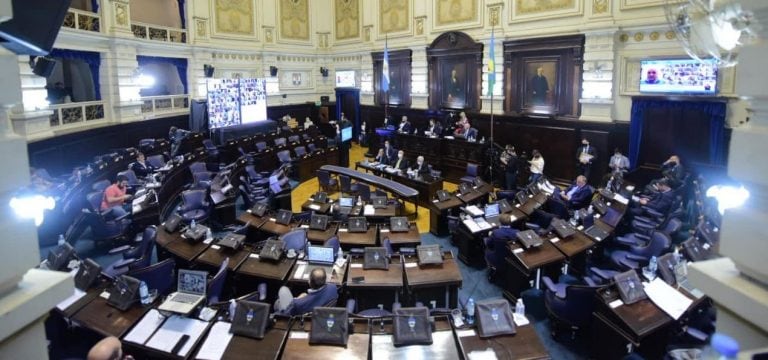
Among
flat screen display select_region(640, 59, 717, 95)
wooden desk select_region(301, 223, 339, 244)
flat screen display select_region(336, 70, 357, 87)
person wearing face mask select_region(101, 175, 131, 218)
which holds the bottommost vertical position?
wooden desk select_region(301, 223, 339, 244)

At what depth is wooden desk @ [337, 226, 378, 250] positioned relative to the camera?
8.60m

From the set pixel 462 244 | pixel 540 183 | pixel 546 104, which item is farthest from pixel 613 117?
pixel 462 244

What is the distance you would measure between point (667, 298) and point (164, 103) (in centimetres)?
1897

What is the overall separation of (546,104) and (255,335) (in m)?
14.2

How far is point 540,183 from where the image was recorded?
12039 mm

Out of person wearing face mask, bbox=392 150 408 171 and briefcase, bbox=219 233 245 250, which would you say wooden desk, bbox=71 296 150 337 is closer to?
briefcase, bbox=219 233 245 250


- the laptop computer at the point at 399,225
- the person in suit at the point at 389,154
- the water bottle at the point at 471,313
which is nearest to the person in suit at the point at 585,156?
the person in suit at the point at 389,154

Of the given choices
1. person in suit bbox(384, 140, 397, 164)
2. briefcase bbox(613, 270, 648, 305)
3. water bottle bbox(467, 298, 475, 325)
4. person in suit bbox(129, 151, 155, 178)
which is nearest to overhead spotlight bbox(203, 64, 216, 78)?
person in suit bbox(129, 151, 155, 178)

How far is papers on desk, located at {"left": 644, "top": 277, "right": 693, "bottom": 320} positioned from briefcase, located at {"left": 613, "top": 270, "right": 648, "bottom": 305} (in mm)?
115

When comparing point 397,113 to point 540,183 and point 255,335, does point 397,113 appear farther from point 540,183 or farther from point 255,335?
point 255,335

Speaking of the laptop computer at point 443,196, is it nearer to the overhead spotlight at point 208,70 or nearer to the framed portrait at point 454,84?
the framed portrait at point 454,84

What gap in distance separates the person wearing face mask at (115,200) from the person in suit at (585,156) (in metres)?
13.1

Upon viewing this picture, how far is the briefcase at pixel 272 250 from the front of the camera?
745 centimetres

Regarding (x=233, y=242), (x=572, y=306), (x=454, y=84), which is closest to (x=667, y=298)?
(x=572, y=306)
